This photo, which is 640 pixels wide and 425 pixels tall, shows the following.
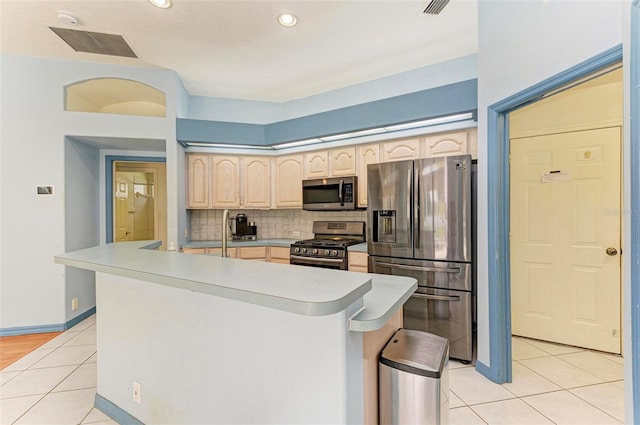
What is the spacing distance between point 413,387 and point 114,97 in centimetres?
507

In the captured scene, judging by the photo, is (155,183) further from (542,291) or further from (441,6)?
(542,291)

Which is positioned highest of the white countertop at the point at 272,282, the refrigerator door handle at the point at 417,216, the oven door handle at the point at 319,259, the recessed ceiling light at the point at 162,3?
the recessed ceiling light at the point at 162,3

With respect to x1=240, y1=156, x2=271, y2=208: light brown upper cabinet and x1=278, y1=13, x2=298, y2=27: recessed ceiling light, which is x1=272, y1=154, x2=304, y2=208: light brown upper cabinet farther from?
x1=278, y1=13, x2=298, y2=27: recessed ceiling light

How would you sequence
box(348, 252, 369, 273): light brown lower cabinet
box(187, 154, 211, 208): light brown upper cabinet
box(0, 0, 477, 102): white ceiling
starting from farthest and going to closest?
box(187, 154, 211, 208): light brown upper cabinet, box(348, 252, 369, 273): light brown lower cabinet, box(0, 0, 477, 102): white ceiling

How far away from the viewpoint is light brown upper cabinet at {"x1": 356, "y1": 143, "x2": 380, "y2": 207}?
12.1 feet

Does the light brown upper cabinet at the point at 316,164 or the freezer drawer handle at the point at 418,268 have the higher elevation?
the light brown upper cabinet at the point at 316,164

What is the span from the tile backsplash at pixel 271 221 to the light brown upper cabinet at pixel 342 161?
597mm

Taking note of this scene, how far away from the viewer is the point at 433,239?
2.78m

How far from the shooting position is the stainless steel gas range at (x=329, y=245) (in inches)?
138

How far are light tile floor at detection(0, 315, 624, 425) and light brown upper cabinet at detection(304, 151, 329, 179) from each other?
8.65ft

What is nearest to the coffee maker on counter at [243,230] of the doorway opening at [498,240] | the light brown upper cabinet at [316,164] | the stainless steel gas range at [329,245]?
the stainless steel gas range at [329,245]

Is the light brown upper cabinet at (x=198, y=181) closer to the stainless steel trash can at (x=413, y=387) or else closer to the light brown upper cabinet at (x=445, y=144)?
the light brown upper cabinet at (x=445, y=144)

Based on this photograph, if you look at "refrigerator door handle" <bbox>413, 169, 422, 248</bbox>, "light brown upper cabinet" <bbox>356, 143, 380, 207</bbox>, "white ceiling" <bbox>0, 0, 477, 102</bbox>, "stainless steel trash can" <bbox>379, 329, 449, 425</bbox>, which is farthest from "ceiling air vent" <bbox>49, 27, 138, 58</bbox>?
"stainless steel trash can" <bbox>379, 329, 449, 425</bbox>

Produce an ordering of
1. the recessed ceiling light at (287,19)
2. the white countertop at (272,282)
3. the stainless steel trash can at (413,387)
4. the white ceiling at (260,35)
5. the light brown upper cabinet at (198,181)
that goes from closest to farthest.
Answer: the white countertop at (272,282) < the stainless steel trash can at (413,387) < the white ceiling at (260,35) < the recessed ceiling light at (287,19) < the light brown upper cabinet at (198,181)
